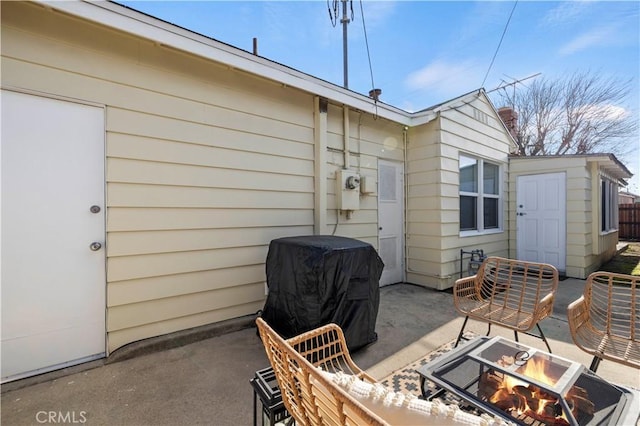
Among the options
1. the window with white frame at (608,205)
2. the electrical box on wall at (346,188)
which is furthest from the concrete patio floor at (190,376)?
the window with white frame at (608,205)

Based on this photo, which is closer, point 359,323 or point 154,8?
point 359,323

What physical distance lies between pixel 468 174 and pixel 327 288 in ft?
12.6

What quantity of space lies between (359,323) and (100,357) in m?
2.12

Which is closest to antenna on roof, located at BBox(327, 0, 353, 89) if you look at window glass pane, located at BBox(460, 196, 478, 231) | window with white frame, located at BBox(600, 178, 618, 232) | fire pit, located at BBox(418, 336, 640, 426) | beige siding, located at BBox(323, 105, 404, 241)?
beige siding, located at BBox(323, 105, 404, 241)

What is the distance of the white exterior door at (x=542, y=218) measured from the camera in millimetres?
5234

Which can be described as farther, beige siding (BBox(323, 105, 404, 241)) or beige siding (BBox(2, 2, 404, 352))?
beige siding (BBox(323, 105, 404, 241))

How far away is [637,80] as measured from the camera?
8797 mm

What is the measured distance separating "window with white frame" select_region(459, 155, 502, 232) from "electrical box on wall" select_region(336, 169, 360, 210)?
6.84 feet

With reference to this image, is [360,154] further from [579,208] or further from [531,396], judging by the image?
[579,208]

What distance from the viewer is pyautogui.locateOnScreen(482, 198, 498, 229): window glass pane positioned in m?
5.29

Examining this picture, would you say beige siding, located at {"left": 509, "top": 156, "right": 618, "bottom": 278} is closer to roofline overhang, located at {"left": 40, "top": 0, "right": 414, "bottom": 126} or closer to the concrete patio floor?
the concrete patio floor

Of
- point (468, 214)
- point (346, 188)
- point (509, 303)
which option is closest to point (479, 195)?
point (468, 214)

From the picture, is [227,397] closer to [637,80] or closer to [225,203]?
[225,203]

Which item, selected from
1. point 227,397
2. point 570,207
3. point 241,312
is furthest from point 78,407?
point 570,207
